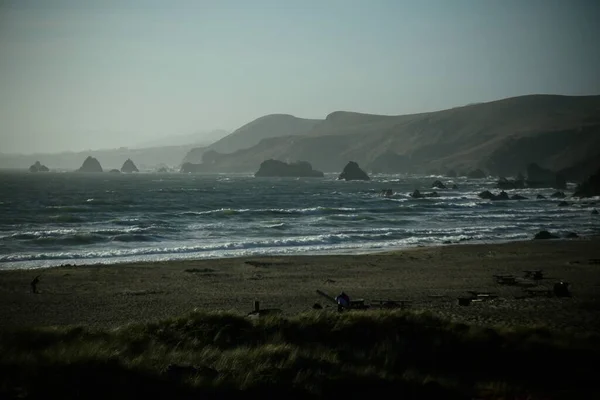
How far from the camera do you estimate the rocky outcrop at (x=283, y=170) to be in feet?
609

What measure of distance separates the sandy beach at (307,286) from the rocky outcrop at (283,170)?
510ft

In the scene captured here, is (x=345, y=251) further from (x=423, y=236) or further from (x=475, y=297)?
(x=475, y=297)

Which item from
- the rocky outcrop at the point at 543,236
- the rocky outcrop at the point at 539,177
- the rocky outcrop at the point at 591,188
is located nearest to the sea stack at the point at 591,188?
the rocky outcrop at the point at 591,188

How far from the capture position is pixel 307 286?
2002cm

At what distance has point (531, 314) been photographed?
13055 mm

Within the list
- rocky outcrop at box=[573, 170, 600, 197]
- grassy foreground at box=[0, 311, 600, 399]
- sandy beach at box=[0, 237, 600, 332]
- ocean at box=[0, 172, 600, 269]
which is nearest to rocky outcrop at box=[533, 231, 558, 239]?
ocean at box=[0, 172, 600, 269]

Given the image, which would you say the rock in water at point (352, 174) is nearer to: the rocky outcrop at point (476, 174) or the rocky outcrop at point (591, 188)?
the rocky outcrop at point (476, 174)

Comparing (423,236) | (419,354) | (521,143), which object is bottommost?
(423,236)

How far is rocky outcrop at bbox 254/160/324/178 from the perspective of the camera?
609ft

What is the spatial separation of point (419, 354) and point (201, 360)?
3.44 m

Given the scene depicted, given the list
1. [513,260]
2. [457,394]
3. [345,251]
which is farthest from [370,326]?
[345,251]

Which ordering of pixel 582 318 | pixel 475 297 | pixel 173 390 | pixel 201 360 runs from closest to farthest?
pixel 173 390 < pixel 201 360 < pixel 582 318 < pixel 475 297

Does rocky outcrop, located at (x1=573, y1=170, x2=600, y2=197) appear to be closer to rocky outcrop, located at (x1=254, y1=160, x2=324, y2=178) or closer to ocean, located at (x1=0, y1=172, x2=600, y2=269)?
ocean, located at (x1=0, y1=172, x2=600, y2=269)

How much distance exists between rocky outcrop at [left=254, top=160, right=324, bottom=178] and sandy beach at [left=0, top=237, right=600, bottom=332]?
6126 inches
